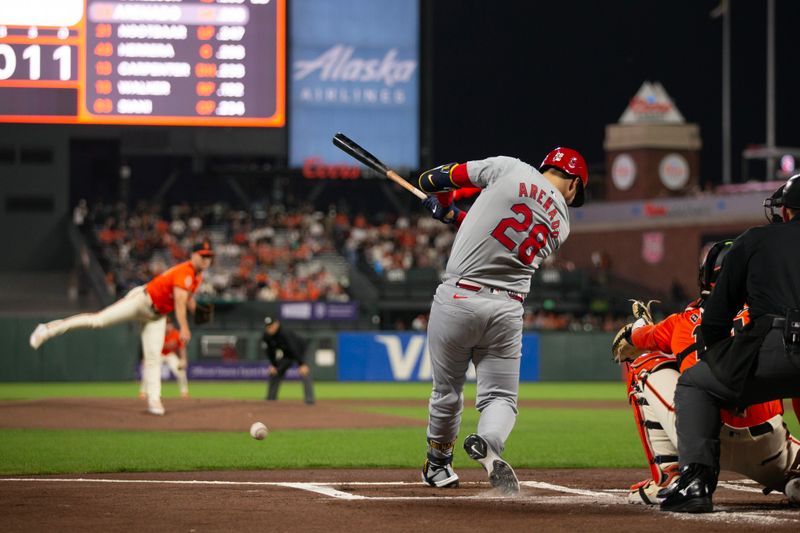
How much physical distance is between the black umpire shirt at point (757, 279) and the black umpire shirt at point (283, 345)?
13298 millimetres

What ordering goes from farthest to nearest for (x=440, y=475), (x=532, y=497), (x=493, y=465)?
(x=440, y=475), (x=532, y=497), (x=493, y=465)

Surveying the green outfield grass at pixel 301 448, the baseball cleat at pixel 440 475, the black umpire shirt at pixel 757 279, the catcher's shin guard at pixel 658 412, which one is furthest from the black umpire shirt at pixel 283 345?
the black umpire shirt at pixel 757 279

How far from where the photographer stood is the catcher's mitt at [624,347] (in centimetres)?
696

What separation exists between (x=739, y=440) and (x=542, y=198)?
1.74 metres

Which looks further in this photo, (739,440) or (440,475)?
(440,475)

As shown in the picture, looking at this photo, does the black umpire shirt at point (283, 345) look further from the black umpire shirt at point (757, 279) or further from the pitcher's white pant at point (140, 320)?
the black umpire shirt at point (757, 279)

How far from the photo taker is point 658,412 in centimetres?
666

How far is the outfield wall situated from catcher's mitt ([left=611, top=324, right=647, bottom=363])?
21573 millimetres

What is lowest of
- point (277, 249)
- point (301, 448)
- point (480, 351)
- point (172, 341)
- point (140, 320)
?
point (301, 448)

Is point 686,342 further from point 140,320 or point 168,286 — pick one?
point 140,320

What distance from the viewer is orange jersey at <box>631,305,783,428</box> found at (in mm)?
6535

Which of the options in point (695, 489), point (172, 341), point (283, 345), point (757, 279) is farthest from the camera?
point (172, 341)

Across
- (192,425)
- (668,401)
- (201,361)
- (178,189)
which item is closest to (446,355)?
(668,401)

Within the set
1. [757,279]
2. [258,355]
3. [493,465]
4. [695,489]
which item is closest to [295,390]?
[258,355]
